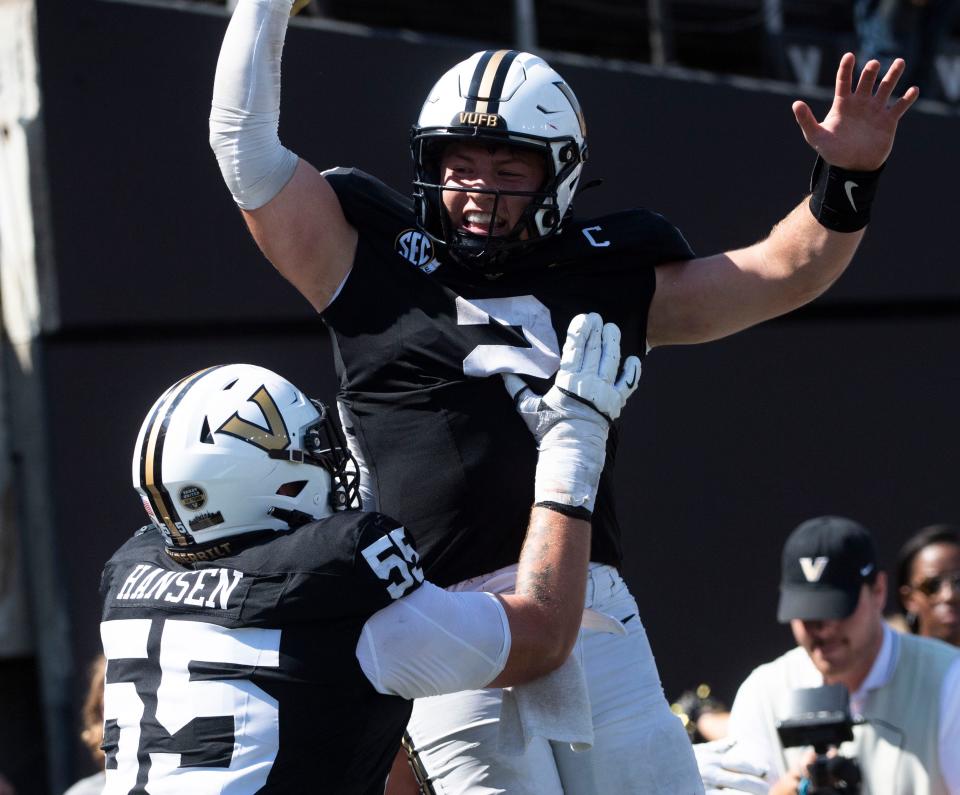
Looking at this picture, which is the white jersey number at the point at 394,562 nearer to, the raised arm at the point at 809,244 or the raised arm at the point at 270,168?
the raised arm at the point at 270,168

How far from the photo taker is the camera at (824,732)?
364 cm

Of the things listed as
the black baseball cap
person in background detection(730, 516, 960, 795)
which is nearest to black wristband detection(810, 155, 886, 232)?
person in background detection(730, 516, 960, 795)

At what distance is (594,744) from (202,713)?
0.78 m

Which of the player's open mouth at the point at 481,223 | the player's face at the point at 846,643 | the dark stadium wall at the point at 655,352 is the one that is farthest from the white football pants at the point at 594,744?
the dark stadium wall at the point at 655,352

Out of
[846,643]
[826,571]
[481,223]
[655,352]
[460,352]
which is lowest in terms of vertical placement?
[846,643]

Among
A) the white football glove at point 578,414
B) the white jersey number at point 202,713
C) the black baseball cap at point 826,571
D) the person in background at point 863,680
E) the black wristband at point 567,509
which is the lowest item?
the person in background at point 863,680

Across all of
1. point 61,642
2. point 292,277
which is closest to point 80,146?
point 61,642

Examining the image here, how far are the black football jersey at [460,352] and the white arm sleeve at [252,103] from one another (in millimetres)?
198

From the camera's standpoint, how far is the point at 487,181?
2.95m

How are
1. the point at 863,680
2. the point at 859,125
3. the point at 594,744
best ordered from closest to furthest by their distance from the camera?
1. the point at 594,744
2. the point at 859,125
3. the point at 863,680

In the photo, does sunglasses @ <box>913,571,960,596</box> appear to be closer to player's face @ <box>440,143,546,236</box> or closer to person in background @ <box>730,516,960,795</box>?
person in background @ <box>730,516,960,795</box>

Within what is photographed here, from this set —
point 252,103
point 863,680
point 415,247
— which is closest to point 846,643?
point 863,680

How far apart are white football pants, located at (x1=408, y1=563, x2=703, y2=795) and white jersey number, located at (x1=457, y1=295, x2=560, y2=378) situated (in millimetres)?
394

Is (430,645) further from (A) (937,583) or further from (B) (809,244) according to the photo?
(A) (937,583)
